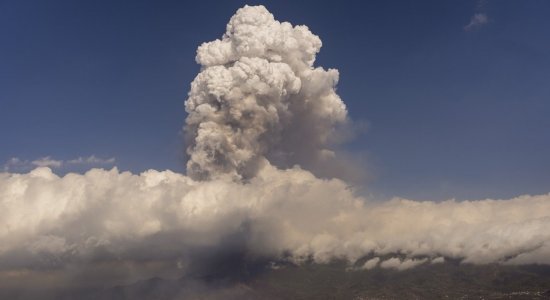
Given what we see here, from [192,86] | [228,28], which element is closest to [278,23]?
[228,28]

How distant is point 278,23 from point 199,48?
Answer: 27912mm

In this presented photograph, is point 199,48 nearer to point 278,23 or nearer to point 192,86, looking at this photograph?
point 192,86

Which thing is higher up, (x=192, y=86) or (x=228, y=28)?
(x=228, y=28)

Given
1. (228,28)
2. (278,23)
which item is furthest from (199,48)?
(278,23)

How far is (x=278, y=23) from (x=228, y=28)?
1695cm

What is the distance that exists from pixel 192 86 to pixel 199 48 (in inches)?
533

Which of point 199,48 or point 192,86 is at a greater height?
point 199,48

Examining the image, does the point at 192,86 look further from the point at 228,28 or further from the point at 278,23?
the point at 278,23

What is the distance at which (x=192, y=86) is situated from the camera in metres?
182

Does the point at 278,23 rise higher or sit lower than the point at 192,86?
higher

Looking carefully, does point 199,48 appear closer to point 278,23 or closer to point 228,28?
point 228,28

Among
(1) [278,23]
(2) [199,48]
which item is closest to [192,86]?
(2) [199,48]

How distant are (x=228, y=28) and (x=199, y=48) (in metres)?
11.9

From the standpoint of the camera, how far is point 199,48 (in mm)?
184125
